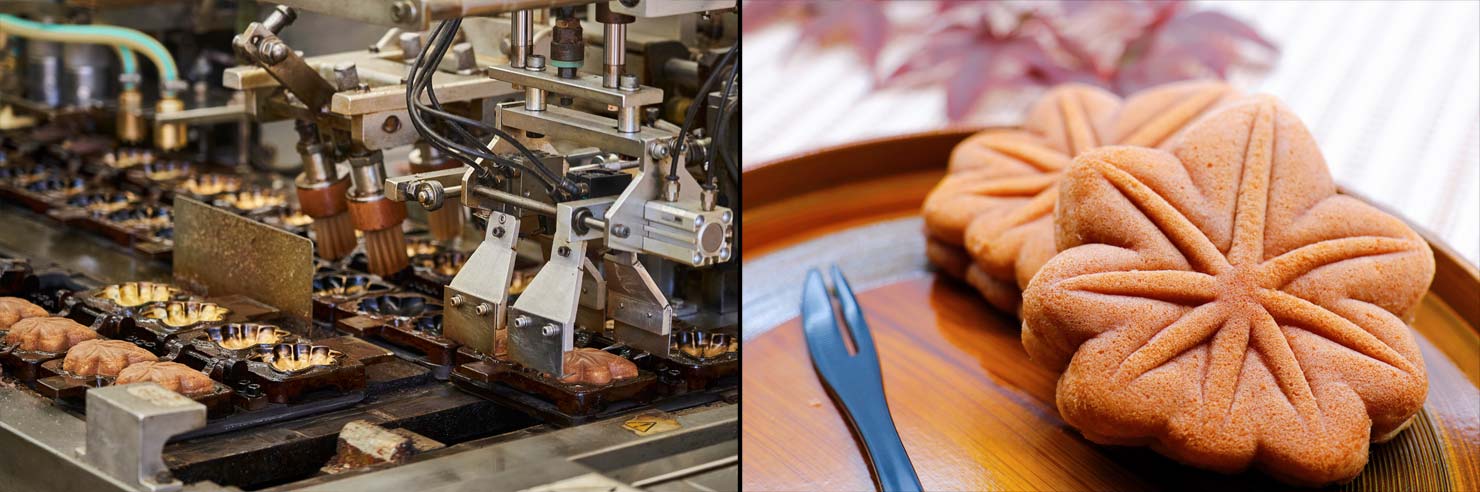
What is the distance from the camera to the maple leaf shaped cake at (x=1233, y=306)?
1019 millimetres

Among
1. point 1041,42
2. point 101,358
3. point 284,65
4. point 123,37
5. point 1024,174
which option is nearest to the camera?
point 101,358

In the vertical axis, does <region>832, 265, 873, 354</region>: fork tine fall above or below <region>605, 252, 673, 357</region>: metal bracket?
below

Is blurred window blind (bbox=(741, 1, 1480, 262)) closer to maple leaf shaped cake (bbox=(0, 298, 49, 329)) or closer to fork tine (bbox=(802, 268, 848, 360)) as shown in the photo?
fork tine (bbox=(802, 268, 848, 360))

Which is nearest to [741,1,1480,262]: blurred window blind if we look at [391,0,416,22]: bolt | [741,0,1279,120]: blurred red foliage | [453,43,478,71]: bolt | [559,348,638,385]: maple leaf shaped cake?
[741,0,1279,120]: blurred red foliage

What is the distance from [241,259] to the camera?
50.8 inches

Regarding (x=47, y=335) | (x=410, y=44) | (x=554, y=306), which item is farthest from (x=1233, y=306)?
(x=47, y=335)

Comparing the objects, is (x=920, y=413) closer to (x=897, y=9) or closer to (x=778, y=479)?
(x=778, y=479)

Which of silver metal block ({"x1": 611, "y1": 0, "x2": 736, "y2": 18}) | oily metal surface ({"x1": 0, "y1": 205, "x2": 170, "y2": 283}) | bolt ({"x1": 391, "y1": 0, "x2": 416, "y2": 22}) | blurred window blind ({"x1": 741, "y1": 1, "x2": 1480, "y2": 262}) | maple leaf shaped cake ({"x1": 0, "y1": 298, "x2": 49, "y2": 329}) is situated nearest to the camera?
bolt ({"x1": 391, "y1": 0, "x2": 416, "y2": 22})

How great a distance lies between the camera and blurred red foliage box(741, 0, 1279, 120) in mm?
1894

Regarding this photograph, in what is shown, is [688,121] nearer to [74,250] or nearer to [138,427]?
[138,427]

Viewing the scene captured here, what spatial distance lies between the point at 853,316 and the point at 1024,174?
0.21 m

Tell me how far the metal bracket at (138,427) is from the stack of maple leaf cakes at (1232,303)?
59 centimetres

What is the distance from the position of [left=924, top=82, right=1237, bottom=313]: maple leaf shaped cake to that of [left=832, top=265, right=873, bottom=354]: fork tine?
0.34 feet

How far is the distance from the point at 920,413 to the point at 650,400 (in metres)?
0.22
